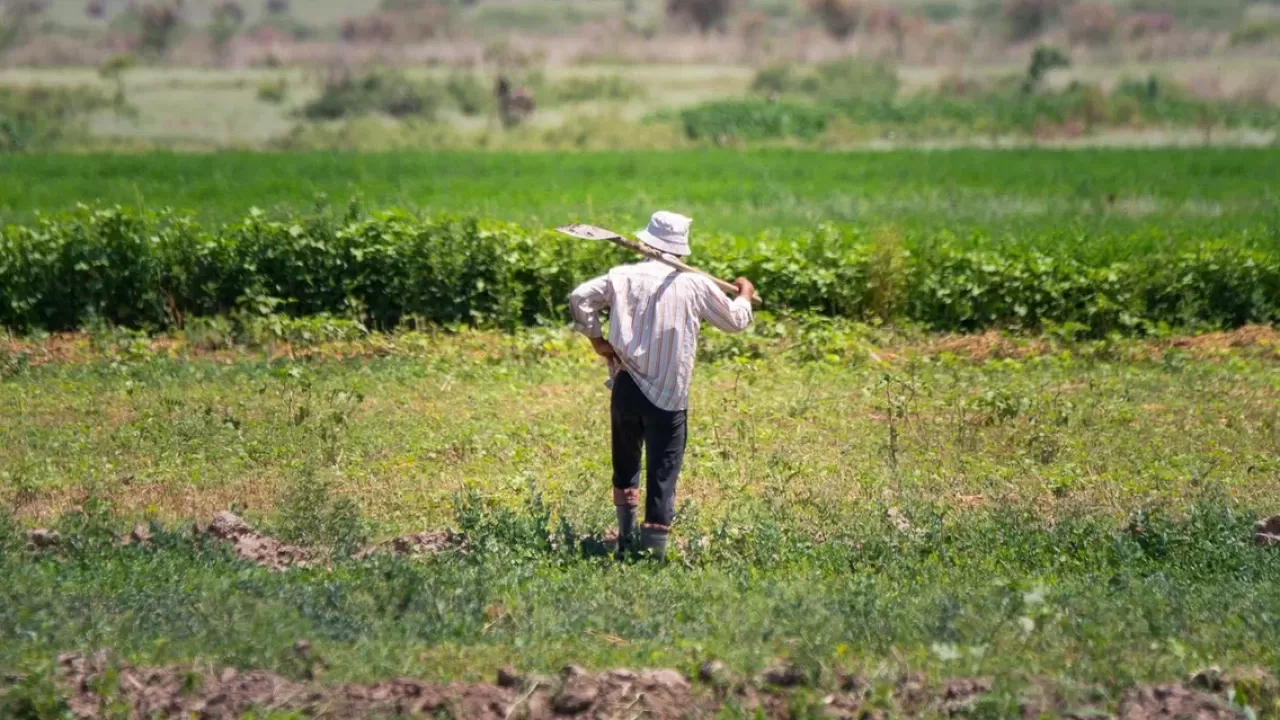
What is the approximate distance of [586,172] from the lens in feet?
89.3

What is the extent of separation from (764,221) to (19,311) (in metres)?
9.06

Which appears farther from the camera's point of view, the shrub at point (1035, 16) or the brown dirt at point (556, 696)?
the shrub at point (1035, 16)

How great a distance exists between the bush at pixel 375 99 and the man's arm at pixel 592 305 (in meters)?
38.5

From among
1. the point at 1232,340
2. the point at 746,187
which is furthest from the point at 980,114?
the point at 1232,340

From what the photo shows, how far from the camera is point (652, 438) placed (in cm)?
751

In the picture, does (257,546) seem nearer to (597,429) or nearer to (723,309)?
(723,309)

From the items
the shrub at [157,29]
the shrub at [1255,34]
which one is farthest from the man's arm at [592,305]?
the shrub at [1255,34]

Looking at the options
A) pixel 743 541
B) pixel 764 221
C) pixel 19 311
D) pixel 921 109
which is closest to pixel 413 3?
pixel 921 109

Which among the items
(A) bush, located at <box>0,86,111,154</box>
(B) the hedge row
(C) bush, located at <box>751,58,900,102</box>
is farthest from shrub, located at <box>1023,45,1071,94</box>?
(B) the hedge row

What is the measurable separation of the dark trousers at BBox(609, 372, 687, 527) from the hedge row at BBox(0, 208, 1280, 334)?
6407mm

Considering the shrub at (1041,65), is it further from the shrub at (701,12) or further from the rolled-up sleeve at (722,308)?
the rolled-up sleeve at (722,308)

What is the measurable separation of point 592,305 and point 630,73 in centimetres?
4875

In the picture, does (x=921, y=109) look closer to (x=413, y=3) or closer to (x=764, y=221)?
(x=764, y=221)

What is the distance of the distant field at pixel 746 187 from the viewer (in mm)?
18781
